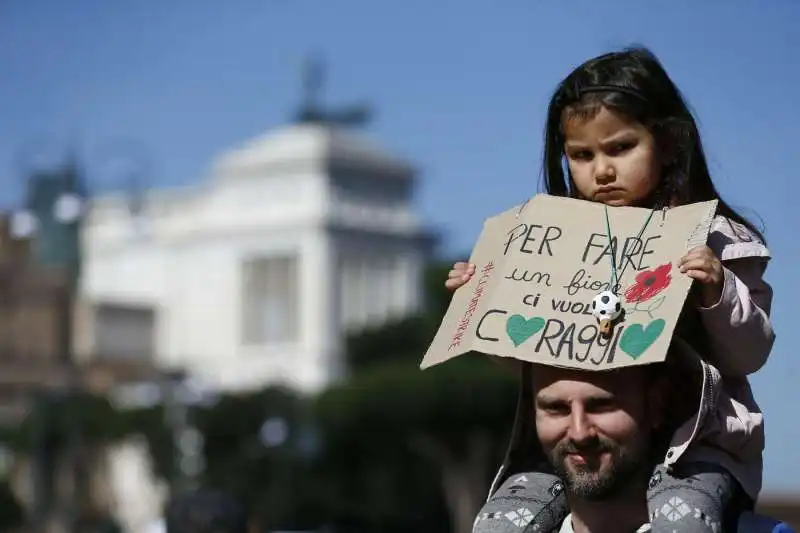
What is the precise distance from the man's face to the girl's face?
32cm

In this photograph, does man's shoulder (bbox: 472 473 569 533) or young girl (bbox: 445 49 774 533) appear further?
man's shoulder (bbox: 472 473 569 533)

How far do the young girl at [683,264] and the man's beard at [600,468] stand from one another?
46mm

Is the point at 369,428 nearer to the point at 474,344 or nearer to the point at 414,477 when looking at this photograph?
the point at 414,477

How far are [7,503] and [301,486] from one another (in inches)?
304

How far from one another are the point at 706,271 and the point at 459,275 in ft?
1.63

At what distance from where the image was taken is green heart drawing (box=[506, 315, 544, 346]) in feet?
10.5

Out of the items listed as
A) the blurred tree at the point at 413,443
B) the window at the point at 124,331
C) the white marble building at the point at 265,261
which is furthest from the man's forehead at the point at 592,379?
the window at the point at 124,331

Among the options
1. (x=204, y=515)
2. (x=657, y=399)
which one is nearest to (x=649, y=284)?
(x=657, y=399)

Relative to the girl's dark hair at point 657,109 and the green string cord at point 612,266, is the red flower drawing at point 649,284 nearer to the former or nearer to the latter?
the green string cord at point 612,266

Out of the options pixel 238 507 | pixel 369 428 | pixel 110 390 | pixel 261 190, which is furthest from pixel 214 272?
pixel 238 507

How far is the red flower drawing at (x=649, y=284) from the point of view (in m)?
3.11

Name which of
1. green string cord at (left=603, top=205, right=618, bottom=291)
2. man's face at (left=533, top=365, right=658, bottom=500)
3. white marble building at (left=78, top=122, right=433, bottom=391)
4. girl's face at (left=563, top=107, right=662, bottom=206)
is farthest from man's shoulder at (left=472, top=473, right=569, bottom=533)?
white marble building at (left=78, top=122, right=433, bottom=391)

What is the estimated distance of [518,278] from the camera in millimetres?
3293

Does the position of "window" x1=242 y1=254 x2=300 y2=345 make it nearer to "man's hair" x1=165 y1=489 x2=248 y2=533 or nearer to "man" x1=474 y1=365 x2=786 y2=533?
"man's hair" x1=165 y1=489 x2=248 y2=533
